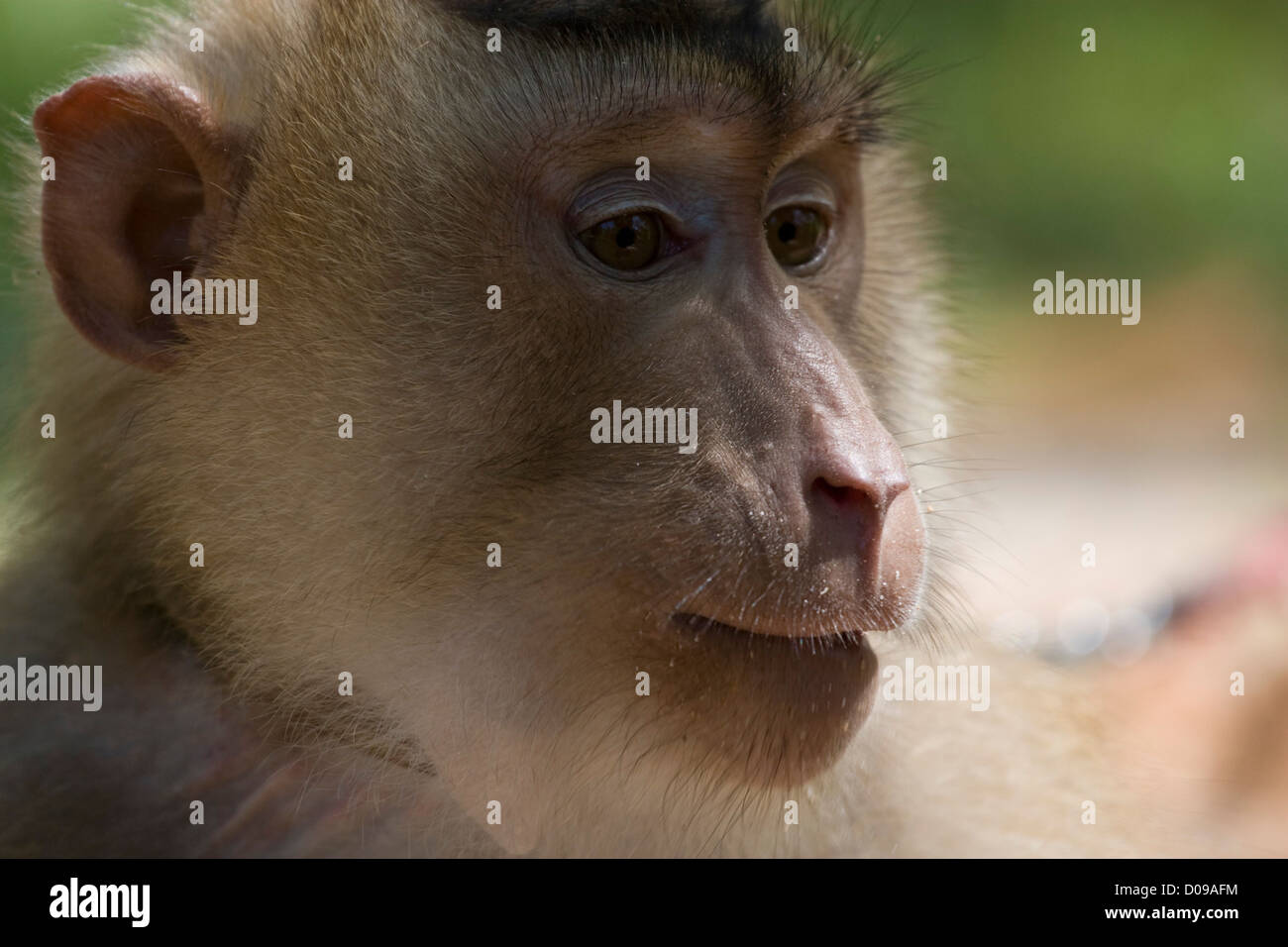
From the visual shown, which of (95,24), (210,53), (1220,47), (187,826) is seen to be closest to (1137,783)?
(187,826)

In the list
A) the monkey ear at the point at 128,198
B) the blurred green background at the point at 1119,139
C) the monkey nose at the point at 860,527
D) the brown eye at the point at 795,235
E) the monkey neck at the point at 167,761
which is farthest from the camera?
the blurred green background at the point at 1119,139

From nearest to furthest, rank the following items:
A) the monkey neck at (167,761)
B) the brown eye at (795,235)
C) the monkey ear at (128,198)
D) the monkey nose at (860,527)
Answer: the monkey nose at (860,527), the monkey ear at (128,198), the monkey neck at (167,761), the brown eye at (795,235)

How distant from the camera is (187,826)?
2705 millimetres

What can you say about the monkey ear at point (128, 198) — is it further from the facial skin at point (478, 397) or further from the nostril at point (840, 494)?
the nostril at point (840, 494)

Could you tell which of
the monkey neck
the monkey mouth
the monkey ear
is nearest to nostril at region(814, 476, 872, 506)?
the monkey mouth

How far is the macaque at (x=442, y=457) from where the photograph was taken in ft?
7.81

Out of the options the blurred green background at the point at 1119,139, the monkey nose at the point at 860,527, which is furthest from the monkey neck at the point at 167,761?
the blurred green background at the point at 1119,139

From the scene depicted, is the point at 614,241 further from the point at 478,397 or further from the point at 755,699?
the point at 755,699

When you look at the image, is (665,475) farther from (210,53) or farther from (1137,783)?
(1137,783)

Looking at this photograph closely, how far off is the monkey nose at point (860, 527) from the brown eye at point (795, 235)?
75cm

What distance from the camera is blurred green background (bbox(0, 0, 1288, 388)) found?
30.6 feet

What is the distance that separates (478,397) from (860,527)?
687mm

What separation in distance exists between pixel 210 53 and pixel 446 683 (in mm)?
1258

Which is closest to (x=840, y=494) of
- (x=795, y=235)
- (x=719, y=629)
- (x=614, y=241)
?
(x=719, y=629)
